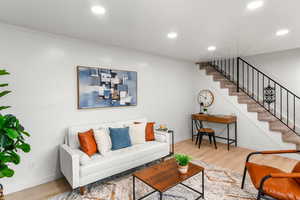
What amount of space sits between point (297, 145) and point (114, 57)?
443 centimetres

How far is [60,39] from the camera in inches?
111

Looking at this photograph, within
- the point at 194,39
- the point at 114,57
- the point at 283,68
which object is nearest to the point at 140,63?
the point at 114,57

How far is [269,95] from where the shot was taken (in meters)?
4.65

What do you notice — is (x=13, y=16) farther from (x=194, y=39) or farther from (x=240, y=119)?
(x=240, y=119)

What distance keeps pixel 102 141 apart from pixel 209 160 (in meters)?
2.30

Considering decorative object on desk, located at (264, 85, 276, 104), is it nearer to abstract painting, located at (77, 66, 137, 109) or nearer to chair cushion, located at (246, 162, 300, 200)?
chair cushion, located at (246, 162, 300, 200)

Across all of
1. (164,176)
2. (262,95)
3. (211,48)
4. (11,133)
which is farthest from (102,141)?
(262,95)

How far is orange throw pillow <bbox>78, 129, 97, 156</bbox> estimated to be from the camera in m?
2.66

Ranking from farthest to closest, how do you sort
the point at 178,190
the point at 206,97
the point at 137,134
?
the point at 206,97 → the point at 137,134 → the point at 178,190

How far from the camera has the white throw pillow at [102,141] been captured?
274 cm

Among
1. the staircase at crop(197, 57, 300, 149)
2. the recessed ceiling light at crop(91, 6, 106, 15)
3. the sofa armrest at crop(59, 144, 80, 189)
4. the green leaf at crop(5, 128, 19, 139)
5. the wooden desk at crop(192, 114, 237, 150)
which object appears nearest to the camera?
the green leaf at crop(5, 128, 19, 139)

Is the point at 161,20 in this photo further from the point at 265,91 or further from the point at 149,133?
the point at 265,91

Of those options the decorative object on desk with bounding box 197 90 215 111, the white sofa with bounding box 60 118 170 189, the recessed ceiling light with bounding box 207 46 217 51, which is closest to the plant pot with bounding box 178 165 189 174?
the white sofa with bounding box 60 118 170 189

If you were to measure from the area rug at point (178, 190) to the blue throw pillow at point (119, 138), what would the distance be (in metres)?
0.54
